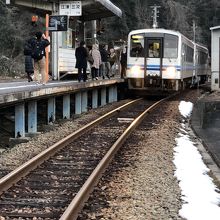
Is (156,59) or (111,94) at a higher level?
(156,59)

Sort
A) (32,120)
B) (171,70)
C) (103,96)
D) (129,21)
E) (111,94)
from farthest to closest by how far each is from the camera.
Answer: (129,21) → (111,94) → (171,70) → (103,96) → (32,120)

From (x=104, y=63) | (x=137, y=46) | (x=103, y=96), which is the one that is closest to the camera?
(x=103, y=96)

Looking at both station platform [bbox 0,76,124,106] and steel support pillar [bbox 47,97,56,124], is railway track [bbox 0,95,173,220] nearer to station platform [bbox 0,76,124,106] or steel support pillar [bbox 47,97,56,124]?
station platform [bbox 0,76,124,106]

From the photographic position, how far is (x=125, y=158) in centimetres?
952

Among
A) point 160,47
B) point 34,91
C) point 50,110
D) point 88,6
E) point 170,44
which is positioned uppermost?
point 88,6

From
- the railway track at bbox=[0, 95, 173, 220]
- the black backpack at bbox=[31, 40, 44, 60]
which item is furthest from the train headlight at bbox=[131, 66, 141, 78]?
the railway track at bbox=[0, 95, 173, 220]

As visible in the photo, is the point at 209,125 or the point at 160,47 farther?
the point at 160,47

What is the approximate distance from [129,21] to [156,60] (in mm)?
40148

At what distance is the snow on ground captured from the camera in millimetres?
6188

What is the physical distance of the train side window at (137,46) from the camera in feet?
74.1

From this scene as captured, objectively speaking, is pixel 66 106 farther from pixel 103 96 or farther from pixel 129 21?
pixel 129 21

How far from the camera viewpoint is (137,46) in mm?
22672

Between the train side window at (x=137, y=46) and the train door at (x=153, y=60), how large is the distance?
22 centimetres

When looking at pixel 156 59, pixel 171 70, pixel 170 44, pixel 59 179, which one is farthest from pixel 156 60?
pixel 59 179
